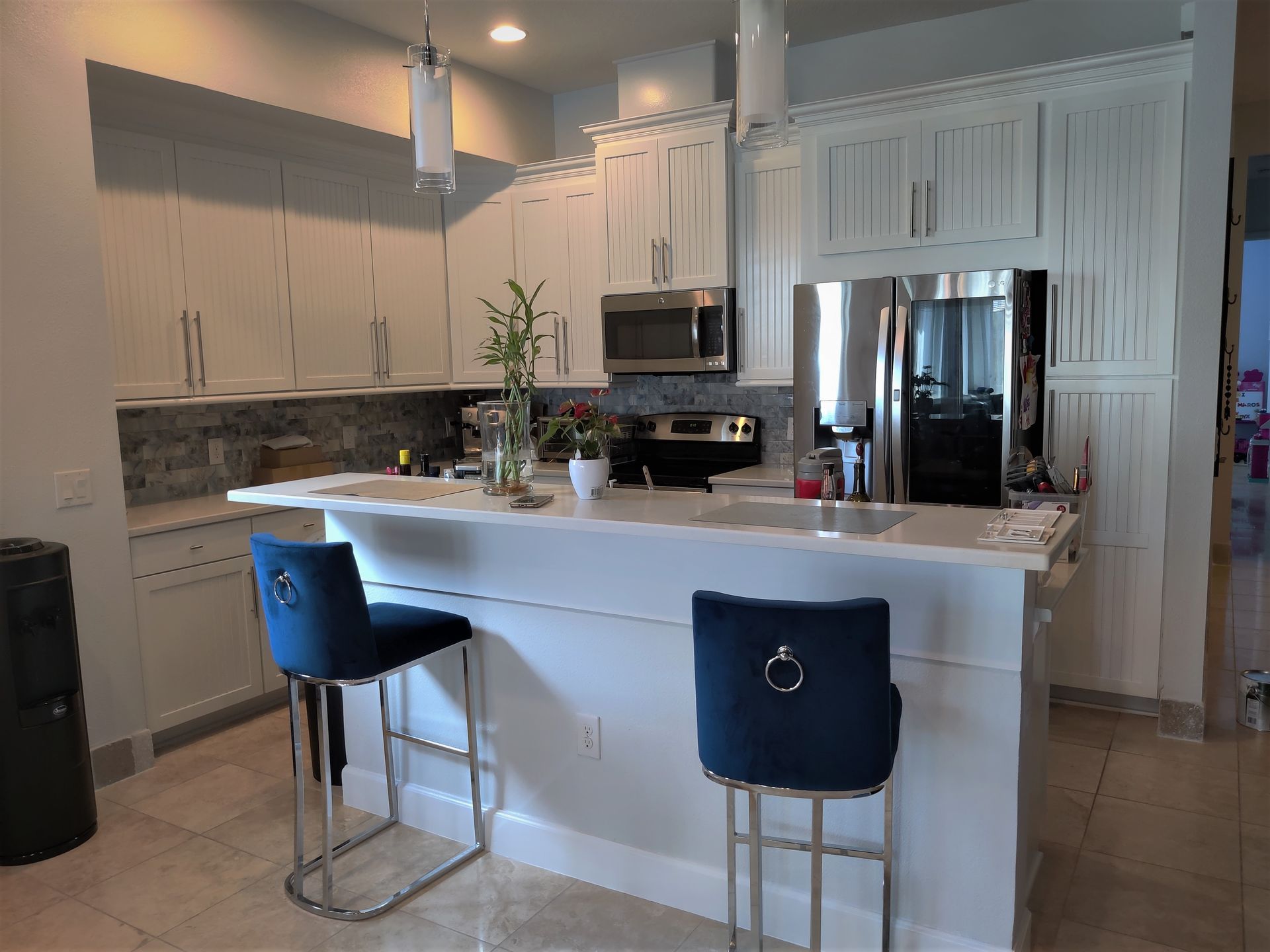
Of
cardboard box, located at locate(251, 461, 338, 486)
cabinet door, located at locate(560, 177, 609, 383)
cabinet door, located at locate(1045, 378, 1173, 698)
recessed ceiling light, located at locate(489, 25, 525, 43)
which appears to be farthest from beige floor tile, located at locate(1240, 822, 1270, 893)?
recessed ceiling light, located at locate(489, 25, 525, 43)

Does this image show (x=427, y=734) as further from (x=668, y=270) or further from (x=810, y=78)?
(x=810, y=78)

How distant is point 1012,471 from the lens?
324cm

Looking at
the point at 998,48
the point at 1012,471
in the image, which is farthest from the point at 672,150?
the point at 1012,471

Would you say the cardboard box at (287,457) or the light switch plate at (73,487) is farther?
the cardboard box at (287,457)

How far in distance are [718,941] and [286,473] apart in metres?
2.93

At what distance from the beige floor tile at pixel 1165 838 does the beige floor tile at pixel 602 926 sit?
1.30 m

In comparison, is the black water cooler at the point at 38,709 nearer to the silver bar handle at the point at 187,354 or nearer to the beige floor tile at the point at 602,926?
the silver bar handle at the point at 187,354

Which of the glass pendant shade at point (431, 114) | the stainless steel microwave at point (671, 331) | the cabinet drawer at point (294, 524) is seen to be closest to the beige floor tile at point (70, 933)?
the cabinet drawer at point (294, 524)

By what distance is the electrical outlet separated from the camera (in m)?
2.45

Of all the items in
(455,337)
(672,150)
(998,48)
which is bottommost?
(455,337)

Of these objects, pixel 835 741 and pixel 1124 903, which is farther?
pixel 1124 903

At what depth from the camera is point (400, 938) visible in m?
2.25

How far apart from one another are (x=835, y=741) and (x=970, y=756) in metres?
0.49

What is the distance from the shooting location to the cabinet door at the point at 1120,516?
3.32 metres
